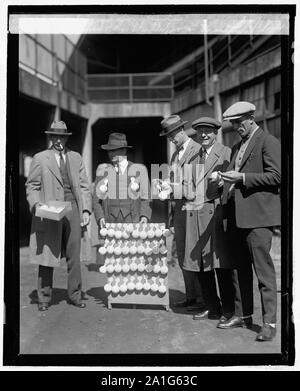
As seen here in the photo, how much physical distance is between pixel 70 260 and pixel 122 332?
4.06ft

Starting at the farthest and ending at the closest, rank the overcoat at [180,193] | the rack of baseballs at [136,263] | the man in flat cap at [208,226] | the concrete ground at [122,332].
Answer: the rack of baseballs at [136,263] < the overcoat at [180,193] < the man in flat cap at [208,226] < the concrete ground at [122,332]

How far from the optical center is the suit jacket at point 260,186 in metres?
3.70

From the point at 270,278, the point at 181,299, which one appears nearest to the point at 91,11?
the point at 270,278

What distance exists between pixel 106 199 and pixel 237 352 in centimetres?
231

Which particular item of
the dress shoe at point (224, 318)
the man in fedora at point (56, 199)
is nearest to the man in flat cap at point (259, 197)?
the dress shoe at point (224, 318)

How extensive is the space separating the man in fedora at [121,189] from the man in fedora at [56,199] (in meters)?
0.24

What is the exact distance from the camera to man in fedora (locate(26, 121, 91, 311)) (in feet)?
16.0

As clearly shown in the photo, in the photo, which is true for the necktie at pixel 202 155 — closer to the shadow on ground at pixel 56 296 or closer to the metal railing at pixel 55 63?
the shadow on ground at pixel 56 296

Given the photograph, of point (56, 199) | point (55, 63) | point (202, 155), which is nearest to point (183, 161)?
point (202, 155)

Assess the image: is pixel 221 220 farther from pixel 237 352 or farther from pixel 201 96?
pixel 201 96

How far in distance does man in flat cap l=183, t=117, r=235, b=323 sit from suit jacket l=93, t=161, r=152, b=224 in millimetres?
717

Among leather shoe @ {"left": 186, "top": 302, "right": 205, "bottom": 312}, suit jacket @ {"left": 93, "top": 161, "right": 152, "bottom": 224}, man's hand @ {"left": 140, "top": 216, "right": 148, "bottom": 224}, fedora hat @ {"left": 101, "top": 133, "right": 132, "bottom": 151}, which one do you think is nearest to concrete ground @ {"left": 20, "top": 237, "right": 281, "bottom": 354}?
leather shoe @ {"left": 186, "top": 302, "right": 205, "bottom": 312}

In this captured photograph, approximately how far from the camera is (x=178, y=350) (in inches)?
147

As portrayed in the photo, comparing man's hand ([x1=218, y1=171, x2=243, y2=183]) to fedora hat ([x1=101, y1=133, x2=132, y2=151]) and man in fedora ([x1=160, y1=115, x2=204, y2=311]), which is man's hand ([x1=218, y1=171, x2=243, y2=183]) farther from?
fedora hat ([x1=101, y1=133, x2=132, y2=151])
